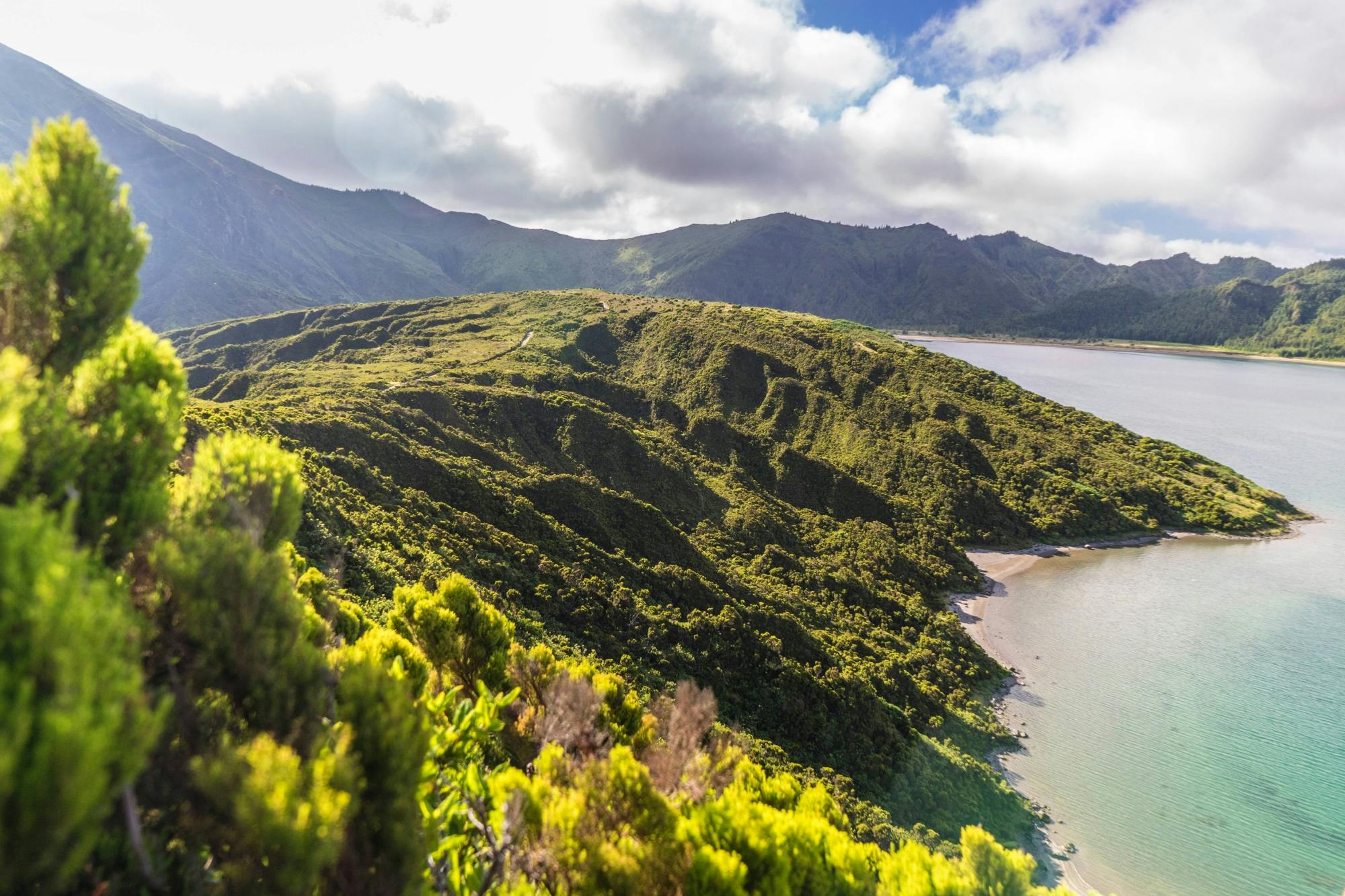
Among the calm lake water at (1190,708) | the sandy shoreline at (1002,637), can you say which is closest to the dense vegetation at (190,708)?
the sandy shoreline at (1002,637)

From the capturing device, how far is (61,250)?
775 cm

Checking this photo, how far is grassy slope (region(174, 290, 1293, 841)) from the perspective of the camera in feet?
114

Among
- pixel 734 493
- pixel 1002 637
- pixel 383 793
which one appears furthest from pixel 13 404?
pixel 734 493

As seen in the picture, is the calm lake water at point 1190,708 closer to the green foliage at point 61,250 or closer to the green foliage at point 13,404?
the green foliage at point 13,404

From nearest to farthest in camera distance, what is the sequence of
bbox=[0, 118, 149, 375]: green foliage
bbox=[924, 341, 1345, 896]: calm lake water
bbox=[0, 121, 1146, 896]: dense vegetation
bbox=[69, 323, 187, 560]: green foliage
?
1. bbox=[0, 121, 1146, 896]: dense vegetation
2. bbox=[69, 323, 187, 560]: green foliage
3. bbox=[0, 118, 149, 375]: green foliage
4. bbox=[924, 341, 1345, 896]: calm lake water

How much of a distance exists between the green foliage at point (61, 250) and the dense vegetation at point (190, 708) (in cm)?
3

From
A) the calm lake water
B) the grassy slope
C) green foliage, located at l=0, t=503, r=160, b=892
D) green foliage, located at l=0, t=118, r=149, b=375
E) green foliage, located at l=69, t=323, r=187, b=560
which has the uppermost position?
green foliage, located at l=0, t=118, r=149, b=375

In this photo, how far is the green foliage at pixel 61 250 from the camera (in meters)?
7.57

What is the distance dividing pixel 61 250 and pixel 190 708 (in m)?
6.41

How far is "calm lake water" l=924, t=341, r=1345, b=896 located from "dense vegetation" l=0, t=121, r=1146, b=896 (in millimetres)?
27867

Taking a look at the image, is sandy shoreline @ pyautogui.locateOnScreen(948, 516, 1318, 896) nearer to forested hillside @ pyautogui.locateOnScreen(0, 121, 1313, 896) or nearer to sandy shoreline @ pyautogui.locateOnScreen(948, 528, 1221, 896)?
sandy shoreline @ pyautogui.locateOnScreen(948, 528, 1221, 896)

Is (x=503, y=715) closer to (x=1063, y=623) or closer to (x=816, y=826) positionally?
(x=816, y=826)

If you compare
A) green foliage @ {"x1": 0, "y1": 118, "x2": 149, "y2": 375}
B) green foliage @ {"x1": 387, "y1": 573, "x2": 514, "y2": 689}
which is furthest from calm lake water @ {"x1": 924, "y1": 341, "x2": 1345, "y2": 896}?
green foliage @ {"x1": 0, "y1": 118, "x2": 149, "y2": 375}

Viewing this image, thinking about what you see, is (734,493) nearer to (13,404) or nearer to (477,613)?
(477,613)
